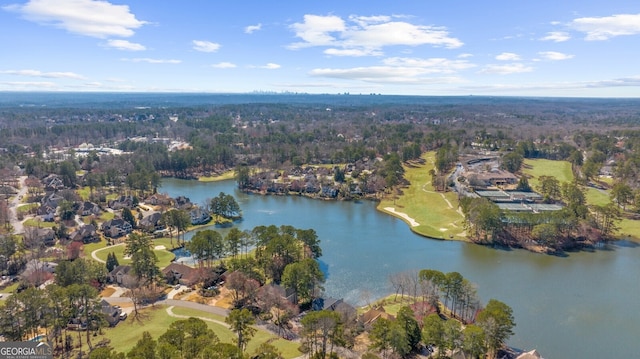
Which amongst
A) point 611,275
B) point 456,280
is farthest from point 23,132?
point 611,275

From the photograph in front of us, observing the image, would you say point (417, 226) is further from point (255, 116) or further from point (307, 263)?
point (255, 116)

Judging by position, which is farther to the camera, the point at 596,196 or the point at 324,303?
the point at 596,196

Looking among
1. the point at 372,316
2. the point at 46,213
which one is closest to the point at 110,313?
the point at 372,316

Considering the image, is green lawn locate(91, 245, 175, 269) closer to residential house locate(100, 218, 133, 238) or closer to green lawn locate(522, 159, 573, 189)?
residential house locate(100, 218, 133, 238)

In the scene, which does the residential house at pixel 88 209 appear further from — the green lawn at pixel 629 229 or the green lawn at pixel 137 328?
the green lawn at pixel 629 229

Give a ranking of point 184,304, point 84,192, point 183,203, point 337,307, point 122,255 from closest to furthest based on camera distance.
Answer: point 337,307 → point 184,304 → point 122,255 → point 183,203 → point 84,192
